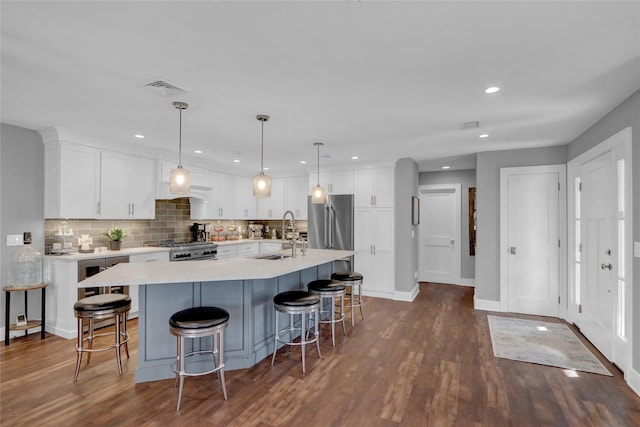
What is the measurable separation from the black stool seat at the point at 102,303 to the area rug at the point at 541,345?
12.0 feet

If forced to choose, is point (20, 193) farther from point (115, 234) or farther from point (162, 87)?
point (162, 87)

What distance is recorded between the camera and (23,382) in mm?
2746

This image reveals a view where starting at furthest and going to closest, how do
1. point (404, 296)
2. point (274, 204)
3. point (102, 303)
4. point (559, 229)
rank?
point (274, 204) → point (404, 296) → point (559, 229) → point (102, 303)

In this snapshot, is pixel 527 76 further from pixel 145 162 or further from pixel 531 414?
pixel 145 162

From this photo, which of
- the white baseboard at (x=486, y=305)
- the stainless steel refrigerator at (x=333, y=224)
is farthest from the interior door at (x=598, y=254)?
the stainless steel refrigerator at (x=333, y=224)

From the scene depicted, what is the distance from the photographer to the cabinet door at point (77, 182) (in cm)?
395

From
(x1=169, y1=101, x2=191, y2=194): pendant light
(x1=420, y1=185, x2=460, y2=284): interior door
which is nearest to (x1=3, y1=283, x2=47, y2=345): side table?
(x1=169, y1=101, x2=191, y2=194): pendant light

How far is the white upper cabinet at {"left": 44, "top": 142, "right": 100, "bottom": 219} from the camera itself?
12.9 ft

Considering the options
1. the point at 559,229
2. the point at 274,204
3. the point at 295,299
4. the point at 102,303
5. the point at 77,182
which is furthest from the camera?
the point at 274,204

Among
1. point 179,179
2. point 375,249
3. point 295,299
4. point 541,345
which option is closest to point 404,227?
point 375,249

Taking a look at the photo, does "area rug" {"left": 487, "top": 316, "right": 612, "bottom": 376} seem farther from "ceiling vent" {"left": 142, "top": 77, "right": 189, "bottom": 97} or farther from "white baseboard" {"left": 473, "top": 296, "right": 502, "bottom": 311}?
"ceiling vent" {"left": 142, "top": 77, "right": 189, "bottom": 97}

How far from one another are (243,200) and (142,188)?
2339 mm

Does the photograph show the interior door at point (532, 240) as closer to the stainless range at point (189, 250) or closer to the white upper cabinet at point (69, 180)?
the stainless range at point (189, 250)

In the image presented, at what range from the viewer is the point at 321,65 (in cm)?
225
